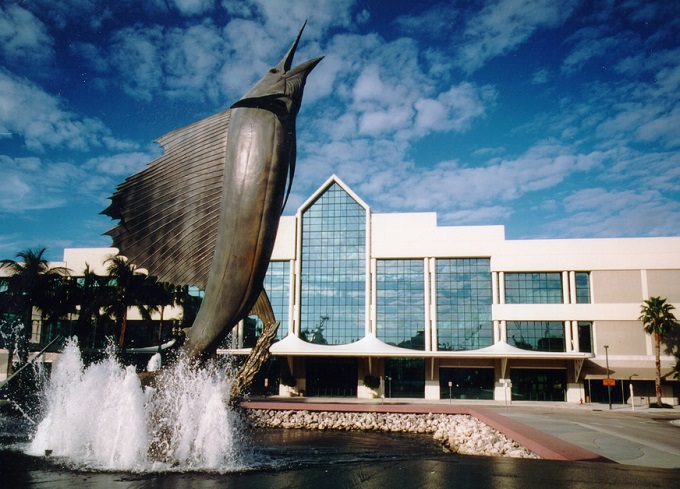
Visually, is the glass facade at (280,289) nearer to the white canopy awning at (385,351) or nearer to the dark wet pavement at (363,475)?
the white canopy awning at (385,351)

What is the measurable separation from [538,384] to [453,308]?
7.34 m

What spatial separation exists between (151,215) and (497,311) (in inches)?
1223

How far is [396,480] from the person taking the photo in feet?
21.7

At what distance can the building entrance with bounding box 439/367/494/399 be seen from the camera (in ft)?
113

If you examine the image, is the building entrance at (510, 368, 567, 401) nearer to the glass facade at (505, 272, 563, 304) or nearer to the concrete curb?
the glass facade at (505, 272, 563, 304)

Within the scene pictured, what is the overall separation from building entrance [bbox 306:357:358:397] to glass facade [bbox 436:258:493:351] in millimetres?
6318

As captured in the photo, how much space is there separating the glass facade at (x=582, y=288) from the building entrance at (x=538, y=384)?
4.85m

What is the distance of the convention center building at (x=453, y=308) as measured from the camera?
33.8 metres

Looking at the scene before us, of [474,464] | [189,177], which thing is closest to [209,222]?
[189,177]

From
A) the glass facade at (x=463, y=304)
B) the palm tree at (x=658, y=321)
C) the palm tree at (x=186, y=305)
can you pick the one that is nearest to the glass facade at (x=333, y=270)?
the glass facade at (x=463, y=304)

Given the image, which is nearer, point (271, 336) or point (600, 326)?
point (271, 336)

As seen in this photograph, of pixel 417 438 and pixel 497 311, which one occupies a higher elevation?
pixel 497 311

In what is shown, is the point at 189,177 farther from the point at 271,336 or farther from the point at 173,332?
the point at 173,332

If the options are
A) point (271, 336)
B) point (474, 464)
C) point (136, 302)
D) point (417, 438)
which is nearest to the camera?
point (474, 464)
